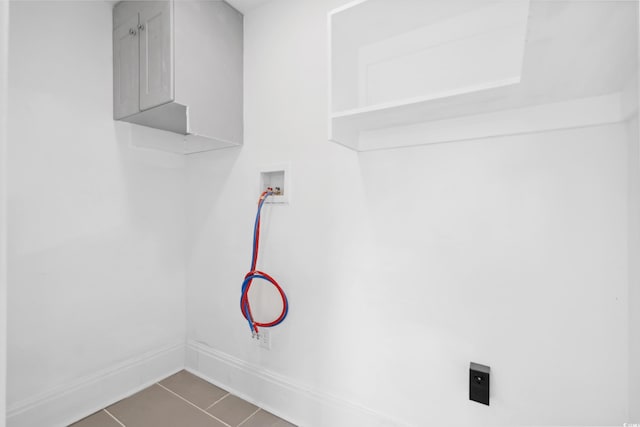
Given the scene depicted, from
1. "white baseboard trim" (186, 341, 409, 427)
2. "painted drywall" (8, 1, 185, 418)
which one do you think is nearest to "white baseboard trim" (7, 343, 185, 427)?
"painted drywall" (8, 1, 185, 418)

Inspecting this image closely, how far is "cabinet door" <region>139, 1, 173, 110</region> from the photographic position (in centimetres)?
142

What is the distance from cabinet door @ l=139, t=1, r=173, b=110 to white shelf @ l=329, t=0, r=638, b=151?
798mm

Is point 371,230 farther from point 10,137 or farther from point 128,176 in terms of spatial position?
point 10,137

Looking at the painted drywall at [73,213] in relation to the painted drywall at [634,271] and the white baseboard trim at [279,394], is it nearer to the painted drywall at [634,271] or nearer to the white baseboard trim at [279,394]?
the white baseboard trim at [279,394]

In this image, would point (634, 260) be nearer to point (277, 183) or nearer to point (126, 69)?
point (277, 183)

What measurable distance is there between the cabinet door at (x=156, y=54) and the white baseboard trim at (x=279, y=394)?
1.49 meters

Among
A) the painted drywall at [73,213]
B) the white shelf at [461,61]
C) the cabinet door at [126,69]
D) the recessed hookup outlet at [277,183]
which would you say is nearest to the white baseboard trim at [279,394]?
the painted drywall at [73,213]

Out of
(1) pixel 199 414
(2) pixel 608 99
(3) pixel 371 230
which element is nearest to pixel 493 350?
(3) pixel 371 230

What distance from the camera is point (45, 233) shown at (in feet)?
4.78

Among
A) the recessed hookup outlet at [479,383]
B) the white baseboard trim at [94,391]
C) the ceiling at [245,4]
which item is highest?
the ceiling at [245,4]

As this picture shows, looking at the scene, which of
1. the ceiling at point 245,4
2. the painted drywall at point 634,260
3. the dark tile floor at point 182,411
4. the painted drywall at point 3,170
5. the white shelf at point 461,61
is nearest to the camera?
the painted drywall at point 3,170

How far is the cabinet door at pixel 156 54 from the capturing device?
142 centimetres

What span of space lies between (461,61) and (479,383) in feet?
3.90

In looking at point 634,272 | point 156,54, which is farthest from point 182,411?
point 634,272
